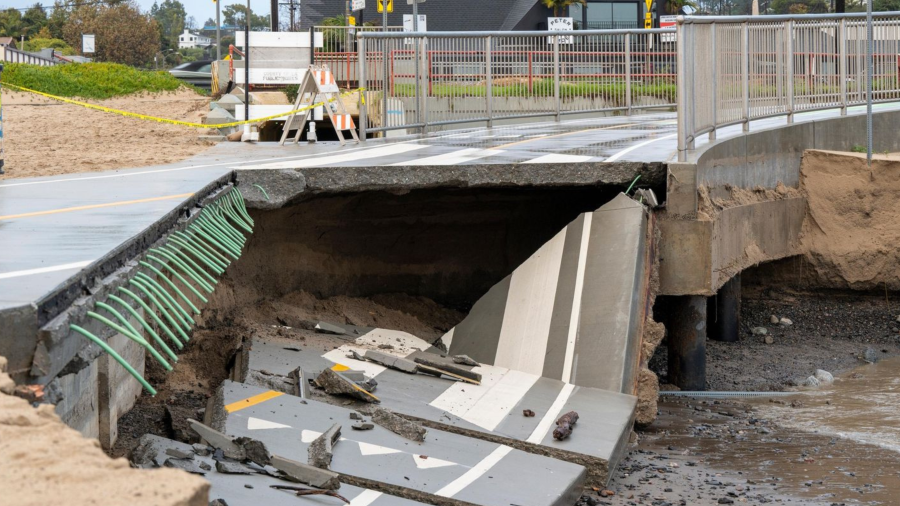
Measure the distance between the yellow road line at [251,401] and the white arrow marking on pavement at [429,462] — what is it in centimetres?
128

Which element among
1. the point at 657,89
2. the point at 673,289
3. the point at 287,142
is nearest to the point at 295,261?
the point at 287,142

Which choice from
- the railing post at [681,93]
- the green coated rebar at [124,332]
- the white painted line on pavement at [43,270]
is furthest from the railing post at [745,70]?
the green coated rebar at [124,332]

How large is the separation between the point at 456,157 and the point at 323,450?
5.25 metres

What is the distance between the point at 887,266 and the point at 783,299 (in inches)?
55.9

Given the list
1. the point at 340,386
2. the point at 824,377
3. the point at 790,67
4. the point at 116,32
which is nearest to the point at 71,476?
the point at 340,386

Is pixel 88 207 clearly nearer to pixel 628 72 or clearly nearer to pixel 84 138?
pixel 84 138

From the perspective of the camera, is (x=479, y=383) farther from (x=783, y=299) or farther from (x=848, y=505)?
(x=783, y=299)

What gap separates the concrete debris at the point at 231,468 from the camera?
230 inches

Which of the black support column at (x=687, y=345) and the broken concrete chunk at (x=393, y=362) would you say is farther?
the black support column at (x=687, y=345)

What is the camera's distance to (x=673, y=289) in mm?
10055

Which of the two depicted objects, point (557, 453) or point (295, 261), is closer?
point (557, 453)

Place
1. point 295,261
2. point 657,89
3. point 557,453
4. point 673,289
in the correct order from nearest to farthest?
point 557,453
point 673,289
point 295,261
point 657,89

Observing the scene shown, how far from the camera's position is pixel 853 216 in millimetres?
13109

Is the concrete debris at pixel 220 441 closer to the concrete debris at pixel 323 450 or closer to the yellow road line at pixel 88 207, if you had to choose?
the concrete debris at pixel 323 450
